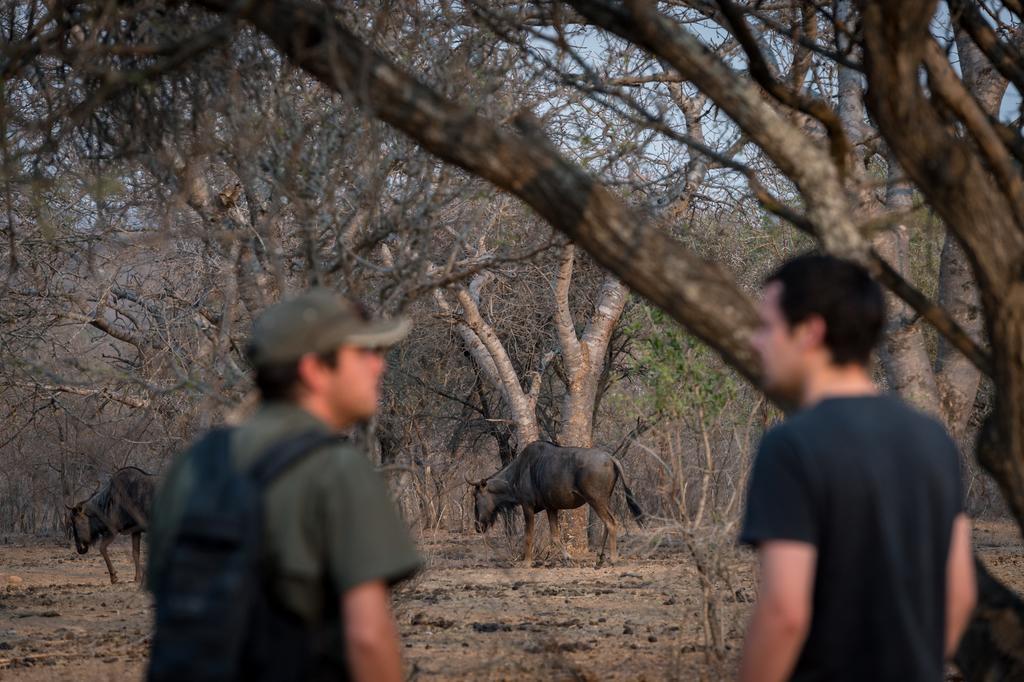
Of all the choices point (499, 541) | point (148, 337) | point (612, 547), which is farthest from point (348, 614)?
point (499, 541)

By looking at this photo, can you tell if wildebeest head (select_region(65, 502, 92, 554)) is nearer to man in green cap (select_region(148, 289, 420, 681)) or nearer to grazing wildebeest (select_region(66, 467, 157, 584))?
grazing wildebeest (select_region(66, 467, 157, 584))

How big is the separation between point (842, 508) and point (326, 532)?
3.32ft

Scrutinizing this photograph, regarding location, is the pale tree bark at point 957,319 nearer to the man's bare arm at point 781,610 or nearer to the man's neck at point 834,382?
the man's neck at point 834,382

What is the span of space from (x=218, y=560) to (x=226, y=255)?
520 cm

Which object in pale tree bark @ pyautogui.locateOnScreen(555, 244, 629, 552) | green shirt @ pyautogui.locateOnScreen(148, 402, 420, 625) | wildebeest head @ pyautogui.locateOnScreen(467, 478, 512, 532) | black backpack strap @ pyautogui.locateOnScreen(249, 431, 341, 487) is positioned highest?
pale tree bark @ pyautogui.locateOnScreen(555, 244, 629, 552)

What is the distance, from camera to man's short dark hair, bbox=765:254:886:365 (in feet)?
9.02

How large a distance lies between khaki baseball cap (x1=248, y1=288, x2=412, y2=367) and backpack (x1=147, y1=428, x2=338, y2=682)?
0.23 metres

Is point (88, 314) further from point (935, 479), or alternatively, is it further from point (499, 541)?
point (935, 479)

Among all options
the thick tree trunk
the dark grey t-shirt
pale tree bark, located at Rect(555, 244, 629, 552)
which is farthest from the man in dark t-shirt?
pale tree bark, located at Rect(555, 244, 629, 552)

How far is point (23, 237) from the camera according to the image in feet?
40.6

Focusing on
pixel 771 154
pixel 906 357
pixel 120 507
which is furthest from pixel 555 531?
pixel 771 154

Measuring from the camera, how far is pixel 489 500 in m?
21.8

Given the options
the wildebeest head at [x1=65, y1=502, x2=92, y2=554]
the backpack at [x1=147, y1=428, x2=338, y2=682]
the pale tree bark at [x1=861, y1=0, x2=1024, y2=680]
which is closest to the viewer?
the backpack at [x1=147, y1=428, x2=338, y2=682]

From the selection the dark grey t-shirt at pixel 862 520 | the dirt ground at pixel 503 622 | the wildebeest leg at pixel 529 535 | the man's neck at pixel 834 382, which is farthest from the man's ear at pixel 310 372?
the wildebeest leg at pixel 529 535
